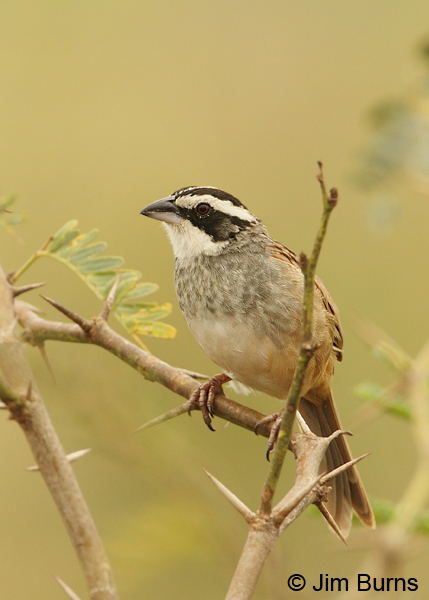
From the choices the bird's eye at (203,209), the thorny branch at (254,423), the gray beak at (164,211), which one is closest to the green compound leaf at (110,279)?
the thorny branch at (254,423)

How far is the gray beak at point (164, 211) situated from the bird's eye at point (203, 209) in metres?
0.10

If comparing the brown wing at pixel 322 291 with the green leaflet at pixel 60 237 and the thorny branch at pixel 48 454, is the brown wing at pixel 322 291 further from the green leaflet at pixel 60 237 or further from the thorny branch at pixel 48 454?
Result: the thorny branch at pixel 48 454

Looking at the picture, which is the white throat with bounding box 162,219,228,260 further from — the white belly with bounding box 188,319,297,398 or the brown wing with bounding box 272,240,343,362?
the white belly with bounding box 188,319,297,398

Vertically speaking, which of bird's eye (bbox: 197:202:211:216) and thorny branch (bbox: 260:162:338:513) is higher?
bird's eye (bbox: 197:202:211:216)

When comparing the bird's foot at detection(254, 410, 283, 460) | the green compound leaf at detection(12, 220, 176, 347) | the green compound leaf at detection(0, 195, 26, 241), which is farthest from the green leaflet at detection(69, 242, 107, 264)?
the bird's foot at detection(254, 410, 283, 460)

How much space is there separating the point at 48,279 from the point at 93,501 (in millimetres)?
2215

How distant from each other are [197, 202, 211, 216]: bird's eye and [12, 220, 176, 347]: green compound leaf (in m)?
0.86

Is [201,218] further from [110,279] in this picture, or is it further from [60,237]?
[60,237]

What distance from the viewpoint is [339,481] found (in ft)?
9.83

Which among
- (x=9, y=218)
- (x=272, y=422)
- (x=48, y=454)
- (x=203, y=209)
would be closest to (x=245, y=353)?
(x=272, y=422)

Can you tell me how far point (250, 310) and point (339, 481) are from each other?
898 millimetres

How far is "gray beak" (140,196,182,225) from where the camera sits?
3.19m

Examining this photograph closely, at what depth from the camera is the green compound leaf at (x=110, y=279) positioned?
2.40 metres

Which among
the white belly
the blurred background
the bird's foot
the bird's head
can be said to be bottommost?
the bird's foot
